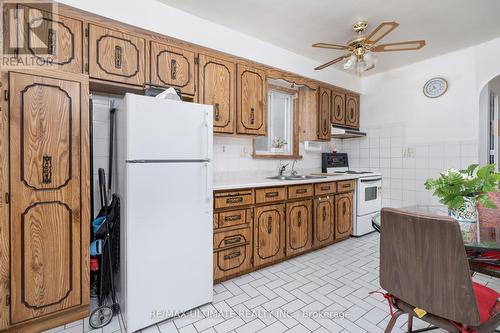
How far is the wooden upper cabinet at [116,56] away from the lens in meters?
1.88

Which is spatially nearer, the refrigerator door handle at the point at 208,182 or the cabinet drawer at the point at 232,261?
the refrigerator door handle at the point at 208,182

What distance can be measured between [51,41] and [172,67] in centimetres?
85

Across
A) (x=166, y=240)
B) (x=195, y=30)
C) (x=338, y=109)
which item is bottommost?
(x=166, y=240)

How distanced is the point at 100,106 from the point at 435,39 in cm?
367

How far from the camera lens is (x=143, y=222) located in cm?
164

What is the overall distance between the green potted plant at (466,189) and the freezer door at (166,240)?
1503 mm

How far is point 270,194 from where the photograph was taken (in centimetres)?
255

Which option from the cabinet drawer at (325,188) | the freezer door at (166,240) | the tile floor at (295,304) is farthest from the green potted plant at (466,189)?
the cabinet drawer at (325,188)

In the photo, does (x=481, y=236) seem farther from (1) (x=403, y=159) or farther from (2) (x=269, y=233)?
(1) (x=403, y=159)

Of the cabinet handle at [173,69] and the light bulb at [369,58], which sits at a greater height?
the light bulb at [369,58]

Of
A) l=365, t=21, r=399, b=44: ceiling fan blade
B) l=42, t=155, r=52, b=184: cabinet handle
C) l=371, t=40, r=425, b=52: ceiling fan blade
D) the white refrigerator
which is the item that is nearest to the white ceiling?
l=365, t=21, r=399, b=44: ceiling fan blade

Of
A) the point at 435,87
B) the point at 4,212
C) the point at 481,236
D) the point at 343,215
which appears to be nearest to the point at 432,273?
the point at 481,236

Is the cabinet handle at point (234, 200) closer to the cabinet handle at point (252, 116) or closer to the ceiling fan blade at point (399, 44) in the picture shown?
the cabinet handle at point (252, 116)

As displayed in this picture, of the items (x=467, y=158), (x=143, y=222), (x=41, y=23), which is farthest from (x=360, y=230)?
(x=41, y=23)
